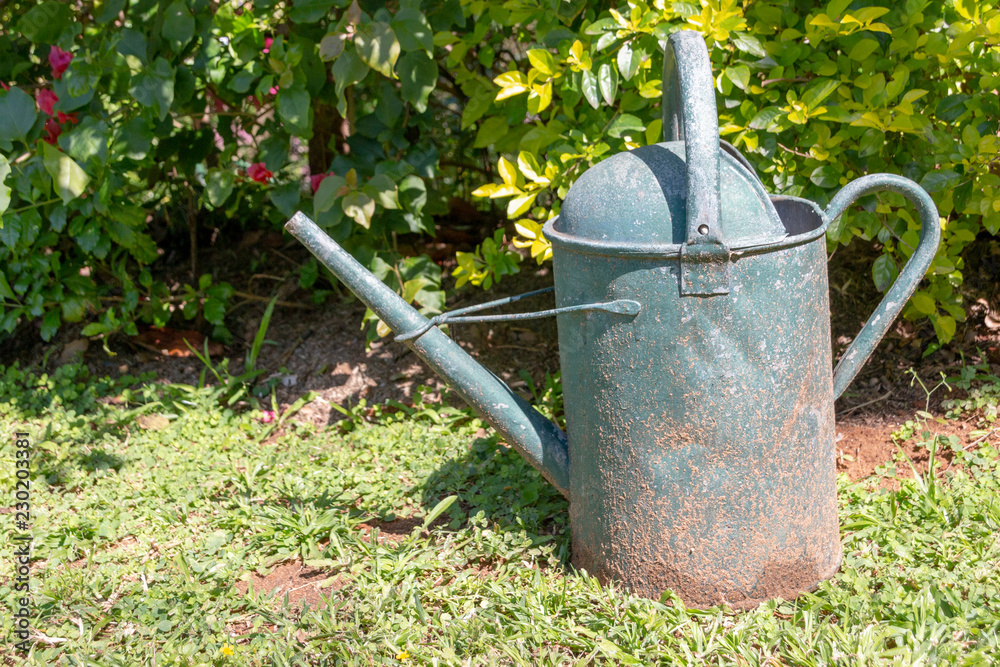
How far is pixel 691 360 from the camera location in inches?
67.4

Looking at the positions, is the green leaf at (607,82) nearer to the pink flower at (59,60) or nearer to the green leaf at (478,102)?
the green leaf at (478,102)

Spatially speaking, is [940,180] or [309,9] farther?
[309,9]

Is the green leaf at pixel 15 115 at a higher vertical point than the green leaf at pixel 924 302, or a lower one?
higher

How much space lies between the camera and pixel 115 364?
11.7 feet

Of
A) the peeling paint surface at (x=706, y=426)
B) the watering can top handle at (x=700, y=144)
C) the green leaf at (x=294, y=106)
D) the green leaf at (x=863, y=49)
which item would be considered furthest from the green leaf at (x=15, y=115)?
the green leaf at (x=863, y=49)

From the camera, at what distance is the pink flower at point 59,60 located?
2.80 m

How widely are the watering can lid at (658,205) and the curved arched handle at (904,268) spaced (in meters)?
0.20

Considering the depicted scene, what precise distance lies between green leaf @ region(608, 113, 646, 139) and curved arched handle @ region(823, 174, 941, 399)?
634 millimetres

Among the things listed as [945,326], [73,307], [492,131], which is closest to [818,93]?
[945,326]

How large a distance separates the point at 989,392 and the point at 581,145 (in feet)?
4.76

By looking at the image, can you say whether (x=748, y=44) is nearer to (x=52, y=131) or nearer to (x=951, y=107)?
(x=951, y=107)

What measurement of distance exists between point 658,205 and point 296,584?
1.29 m

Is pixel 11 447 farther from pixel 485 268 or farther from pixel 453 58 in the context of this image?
pixel 453 58

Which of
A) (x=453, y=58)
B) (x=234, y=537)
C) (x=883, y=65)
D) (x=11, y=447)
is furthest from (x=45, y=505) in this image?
(x=883, y=65)
